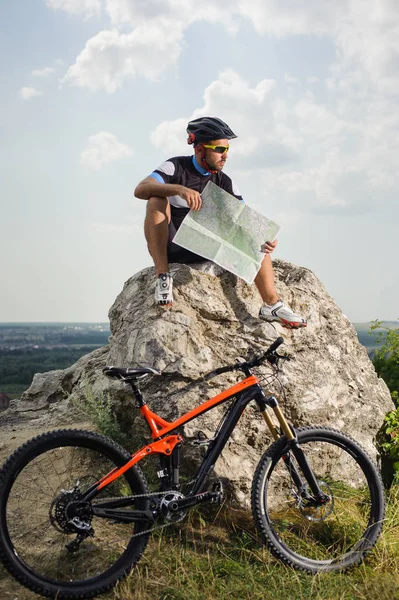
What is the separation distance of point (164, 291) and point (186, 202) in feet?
2.95

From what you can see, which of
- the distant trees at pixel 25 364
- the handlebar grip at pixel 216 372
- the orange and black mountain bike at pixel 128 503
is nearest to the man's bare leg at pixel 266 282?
the handlebar grip at pixel 216 372

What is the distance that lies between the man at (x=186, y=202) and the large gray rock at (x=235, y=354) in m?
0.15

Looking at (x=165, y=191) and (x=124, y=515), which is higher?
(x=165, y=191)

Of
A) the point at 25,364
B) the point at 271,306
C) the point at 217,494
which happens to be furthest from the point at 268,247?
the point at 25,364

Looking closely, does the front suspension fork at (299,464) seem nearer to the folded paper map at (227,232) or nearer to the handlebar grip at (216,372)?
the handlebar grip at (216,372)

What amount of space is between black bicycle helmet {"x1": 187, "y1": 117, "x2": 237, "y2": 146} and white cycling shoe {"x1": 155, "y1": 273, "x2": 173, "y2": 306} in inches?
50.9

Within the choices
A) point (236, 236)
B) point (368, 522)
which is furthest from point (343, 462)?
point (236, 236)

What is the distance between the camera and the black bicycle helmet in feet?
18.8

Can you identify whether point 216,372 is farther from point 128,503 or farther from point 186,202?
point 186,202

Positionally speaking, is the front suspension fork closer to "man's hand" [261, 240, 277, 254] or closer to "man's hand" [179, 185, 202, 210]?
"man's hand" [261, 240, 277, 254]

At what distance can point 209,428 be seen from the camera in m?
5.20

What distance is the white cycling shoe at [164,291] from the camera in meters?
5.61

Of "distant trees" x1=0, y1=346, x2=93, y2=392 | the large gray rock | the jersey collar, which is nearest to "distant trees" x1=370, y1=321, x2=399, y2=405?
the large gray rock

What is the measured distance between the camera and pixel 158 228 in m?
5.75
